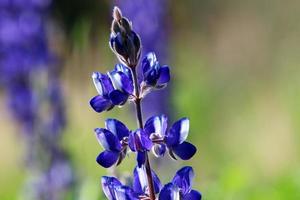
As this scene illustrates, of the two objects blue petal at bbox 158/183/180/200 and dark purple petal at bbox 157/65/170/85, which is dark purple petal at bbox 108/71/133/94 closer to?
dark purple petal at bbox 157/65/170/85

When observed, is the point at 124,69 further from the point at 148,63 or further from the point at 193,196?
the point at 193,196

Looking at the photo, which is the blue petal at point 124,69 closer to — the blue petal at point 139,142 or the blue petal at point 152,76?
the blue petal at point 152,76

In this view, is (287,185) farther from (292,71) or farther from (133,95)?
(133,95)

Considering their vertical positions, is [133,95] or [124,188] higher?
[133,95]

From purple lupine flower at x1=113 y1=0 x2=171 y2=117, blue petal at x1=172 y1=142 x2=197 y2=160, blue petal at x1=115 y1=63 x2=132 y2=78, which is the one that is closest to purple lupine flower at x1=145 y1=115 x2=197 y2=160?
blue petal at x1=172 y1=142 x2=197 y2=160

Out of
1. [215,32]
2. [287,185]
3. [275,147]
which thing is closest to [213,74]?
[275,147]

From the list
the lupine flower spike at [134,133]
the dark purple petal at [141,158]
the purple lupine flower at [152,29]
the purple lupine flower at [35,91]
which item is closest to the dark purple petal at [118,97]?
the lupine flower spike at [134,133]

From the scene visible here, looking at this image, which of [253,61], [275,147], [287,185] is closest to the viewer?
[287,185]
